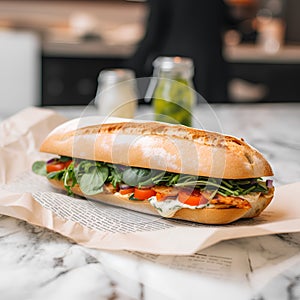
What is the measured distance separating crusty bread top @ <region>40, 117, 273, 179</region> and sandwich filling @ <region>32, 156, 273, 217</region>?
0.01m

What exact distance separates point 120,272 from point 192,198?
0.20m

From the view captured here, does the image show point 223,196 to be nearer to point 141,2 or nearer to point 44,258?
point 44,258

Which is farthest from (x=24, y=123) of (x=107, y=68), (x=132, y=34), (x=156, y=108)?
(x=132, y=34)

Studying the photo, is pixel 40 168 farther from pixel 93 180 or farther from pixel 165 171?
pixel 165 171

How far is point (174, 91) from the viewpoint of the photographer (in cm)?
148

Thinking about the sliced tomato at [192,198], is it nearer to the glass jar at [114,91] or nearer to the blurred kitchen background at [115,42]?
the glass jar at [114,91]

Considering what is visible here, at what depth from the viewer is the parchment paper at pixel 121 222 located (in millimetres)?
767

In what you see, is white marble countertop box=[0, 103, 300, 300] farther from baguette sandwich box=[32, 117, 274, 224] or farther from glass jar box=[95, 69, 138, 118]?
glass jar box=[95, 69, 138, 118]

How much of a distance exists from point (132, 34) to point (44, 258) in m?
3.46

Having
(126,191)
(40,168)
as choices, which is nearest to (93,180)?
(126,191)

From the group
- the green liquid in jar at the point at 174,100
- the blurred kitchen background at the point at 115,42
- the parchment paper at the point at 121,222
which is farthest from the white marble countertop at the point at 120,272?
the blurred kitchen background at the point at 115,42

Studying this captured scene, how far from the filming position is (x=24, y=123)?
1.40 meters

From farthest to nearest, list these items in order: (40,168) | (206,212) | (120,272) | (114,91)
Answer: (114,91), (40,168), (206,212), (120,272)

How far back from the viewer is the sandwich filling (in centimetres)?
87
